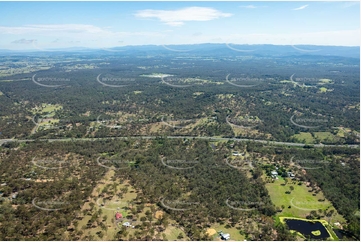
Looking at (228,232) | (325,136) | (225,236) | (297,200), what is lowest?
(297,200)

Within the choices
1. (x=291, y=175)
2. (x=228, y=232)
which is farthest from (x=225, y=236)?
(x=291, y=175)

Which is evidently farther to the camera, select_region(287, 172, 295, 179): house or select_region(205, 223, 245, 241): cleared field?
select_region(287, 172, 295, 179): house

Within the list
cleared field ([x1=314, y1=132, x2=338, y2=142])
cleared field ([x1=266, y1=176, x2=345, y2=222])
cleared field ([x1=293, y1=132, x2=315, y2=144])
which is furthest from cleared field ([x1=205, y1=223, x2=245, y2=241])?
cleared field ([x1=314, y1=132, x2=338, y2=142])

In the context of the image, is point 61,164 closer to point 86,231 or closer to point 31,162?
point 31,162

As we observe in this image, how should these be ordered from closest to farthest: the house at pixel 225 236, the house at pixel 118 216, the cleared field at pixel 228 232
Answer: the house at pixel 225 236 < the cleared field at pixel 228 232 < the house at pixel 118 216

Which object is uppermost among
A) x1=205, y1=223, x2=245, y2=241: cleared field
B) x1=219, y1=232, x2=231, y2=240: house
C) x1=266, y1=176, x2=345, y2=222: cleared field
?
x1=219, y1=232, x2=231, y2=240: house

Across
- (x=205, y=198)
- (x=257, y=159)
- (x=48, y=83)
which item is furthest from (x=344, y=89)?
(x=48, y=83)

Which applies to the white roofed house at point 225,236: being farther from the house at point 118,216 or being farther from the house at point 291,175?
the house at point 291,175

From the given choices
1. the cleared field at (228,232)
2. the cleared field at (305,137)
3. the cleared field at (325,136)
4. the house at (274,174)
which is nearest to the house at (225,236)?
the cleared field at (228,232)

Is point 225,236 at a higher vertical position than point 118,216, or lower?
lower

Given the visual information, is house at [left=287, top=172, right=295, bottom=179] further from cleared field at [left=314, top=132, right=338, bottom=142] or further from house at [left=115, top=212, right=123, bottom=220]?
house at [left=115, top=212, right=123, bottom=220]

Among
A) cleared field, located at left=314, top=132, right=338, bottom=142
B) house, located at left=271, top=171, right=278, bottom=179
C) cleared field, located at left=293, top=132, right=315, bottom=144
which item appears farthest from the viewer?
cleared field, located at left=314, top=132, right=338, bottom=142

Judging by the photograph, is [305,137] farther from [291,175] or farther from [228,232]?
[228,232]
